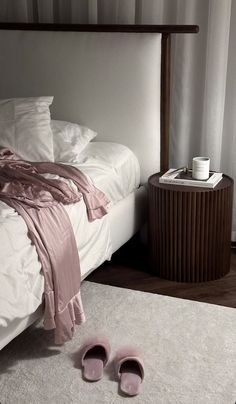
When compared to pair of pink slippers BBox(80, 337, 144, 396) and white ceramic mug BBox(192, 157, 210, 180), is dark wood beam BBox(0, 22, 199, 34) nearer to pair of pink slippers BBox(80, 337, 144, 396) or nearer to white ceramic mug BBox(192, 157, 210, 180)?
white ceramic mug BBox(192, 157, 210, 180)

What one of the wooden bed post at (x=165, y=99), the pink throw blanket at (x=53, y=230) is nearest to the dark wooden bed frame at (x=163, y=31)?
the wooden bed post at (x=165, y=99)

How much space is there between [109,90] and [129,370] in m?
1.48

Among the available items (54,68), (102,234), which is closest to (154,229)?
(102,234)

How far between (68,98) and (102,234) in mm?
904

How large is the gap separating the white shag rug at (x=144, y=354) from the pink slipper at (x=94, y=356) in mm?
26

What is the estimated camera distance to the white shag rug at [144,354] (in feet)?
6.24

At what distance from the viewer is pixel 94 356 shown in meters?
2.10

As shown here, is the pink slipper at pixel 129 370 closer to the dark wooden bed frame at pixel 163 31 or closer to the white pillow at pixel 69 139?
the white pillow at pixel 69 139

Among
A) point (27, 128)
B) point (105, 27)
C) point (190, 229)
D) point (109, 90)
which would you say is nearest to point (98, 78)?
point (109, 90)

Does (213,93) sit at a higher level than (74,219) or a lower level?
higher

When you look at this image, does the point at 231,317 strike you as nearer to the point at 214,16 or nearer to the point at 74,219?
the point at 74,219

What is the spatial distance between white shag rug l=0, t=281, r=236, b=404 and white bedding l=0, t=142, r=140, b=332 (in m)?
0.24

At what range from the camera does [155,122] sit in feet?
9.39

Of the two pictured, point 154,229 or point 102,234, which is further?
point 154,229
